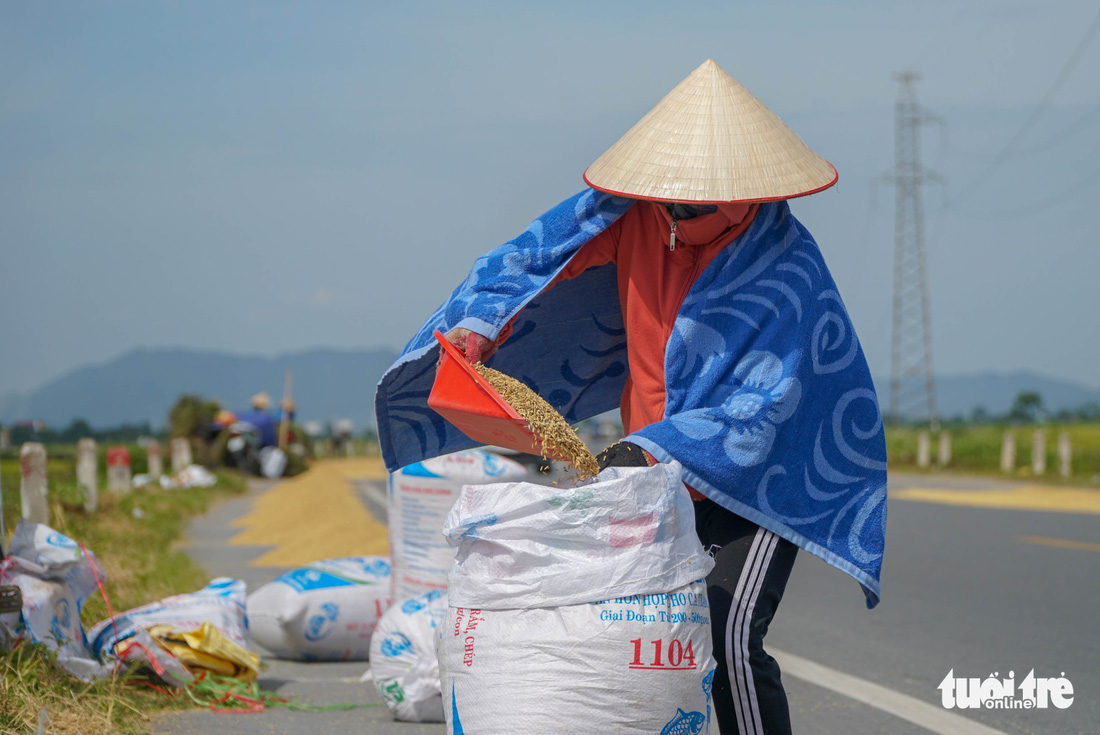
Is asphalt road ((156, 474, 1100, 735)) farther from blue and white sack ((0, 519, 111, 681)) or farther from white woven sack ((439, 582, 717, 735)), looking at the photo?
white woven sack ((439, 582, 717, 735))

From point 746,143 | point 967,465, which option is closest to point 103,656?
point 746,143

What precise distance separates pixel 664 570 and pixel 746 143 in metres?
1.18

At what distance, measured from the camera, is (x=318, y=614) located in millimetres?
5641

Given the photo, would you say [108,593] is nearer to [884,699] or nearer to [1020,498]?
[884,699]

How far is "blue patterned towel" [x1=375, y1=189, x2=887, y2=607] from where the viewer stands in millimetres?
2854

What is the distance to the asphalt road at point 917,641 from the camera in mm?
4493

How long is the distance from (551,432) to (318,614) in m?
3.22

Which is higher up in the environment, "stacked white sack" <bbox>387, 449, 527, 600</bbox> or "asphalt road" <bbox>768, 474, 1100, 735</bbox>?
"stacked white sack" <bbox>387, 449, 527, 600</bbox>

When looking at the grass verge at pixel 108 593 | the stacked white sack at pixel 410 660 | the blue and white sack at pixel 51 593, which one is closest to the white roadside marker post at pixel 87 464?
the grass verge at pixel 108 593

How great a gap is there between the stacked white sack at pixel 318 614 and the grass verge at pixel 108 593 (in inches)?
29.5

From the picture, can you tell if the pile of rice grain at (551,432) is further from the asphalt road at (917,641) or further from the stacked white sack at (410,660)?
the asphalt road at (917,641)

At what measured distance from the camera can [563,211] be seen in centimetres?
332

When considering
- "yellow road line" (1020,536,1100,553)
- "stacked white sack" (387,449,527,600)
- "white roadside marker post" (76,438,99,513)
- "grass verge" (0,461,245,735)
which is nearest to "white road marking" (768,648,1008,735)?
"stacked white sack" (387,449,527,600)

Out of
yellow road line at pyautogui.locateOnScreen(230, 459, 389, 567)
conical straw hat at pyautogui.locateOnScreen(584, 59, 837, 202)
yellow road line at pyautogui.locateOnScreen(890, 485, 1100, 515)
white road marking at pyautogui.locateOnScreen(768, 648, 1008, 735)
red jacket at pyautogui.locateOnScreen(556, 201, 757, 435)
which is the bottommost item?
yellow road line at pyautogui.locateOnScreen(890, 485, 1100, 515)
